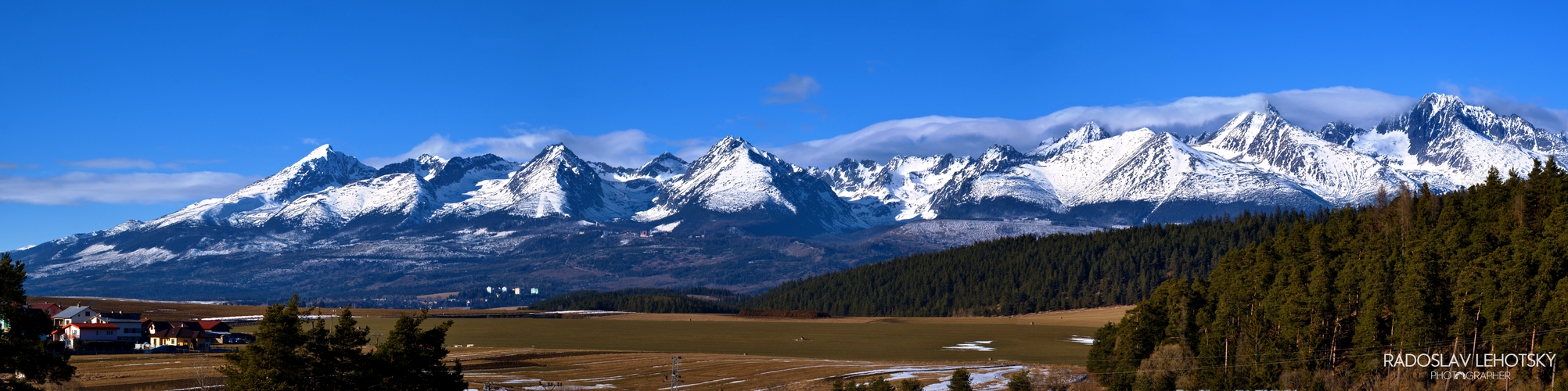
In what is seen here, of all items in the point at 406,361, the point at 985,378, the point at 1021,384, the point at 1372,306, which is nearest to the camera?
the point at 406,361

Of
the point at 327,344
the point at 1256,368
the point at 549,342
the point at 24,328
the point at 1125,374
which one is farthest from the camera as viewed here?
the point at 549,342

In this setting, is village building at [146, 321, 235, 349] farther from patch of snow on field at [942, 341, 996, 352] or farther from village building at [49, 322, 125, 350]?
patch of snow on field at [942, 341, 996, 352]

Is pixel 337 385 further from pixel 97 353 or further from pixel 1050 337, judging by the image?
pixel 1050 337

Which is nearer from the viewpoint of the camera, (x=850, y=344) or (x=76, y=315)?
(x=850, y=344)

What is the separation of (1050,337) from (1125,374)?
72.6m

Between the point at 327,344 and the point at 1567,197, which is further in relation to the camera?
the point at 1567,197

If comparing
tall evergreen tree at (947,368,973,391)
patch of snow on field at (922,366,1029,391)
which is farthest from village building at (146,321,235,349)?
tall evergreen tree at (947,368,973,391)

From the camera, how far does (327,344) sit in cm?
6016

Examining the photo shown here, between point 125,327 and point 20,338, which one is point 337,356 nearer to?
point 20,338

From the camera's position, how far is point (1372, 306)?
316ft

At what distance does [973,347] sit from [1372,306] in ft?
226

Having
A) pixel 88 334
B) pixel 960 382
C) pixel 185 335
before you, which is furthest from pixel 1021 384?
pixel 88 334

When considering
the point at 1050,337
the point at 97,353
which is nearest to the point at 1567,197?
the point at 1050,337

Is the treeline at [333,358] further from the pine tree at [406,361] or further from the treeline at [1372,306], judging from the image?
the treeline at [1372,306]
